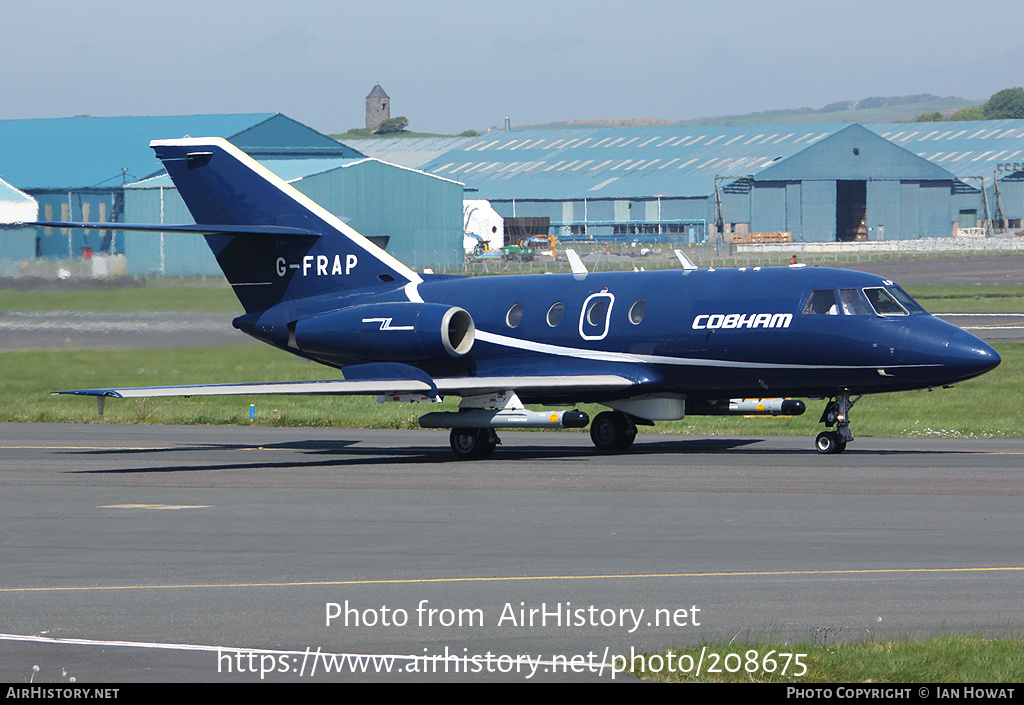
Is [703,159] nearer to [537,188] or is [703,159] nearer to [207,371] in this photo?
[537,188]

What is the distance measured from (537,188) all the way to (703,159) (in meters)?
17.0

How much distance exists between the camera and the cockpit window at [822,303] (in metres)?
24.9

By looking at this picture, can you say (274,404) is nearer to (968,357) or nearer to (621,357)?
(621,357)

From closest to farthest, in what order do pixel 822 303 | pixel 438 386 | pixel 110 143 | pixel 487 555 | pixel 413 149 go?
pixel 487 555
pixel 822 303
pixel 438 386
pixel 110 143
pixel 413 149

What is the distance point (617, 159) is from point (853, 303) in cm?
11829

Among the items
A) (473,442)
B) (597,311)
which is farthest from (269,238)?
(597,311)

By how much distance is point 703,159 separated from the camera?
5344 inches

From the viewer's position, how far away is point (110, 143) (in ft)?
311

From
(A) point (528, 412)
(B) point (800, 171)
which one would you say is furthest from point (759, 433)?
(B) point (800, 171)

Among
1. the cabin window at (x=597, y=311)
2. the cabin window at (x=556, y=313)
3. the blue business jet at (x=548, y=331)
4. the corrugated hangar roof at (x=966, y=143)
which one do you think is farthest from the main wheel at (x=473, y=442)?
the corrugated hangar roof at (x=966, y=143)

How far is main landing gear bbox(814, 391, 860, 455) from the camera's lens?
2514 cm

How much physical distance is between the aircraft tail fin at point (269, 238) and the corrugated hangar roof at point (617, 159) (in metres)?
98.6

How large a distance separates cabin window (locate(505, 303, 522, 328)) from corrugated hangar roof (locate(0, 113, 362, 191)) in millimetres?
66740

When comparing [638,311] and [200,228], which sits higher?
[200,228]
